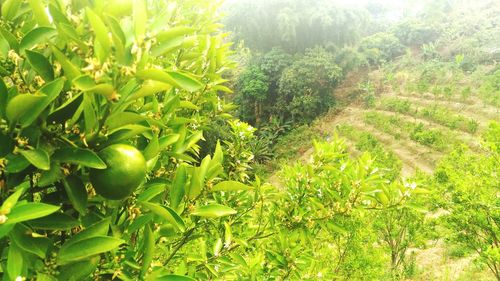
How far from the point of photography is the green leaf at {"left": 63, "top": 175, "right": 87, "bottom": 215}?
88cm

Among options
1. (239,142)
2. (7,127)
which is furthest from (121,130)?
(239,142)

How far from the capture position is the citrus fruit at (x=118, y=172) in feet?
2.88

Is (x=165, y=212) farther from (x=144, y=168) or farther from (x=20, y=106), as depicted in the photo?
(x=20, y=106)

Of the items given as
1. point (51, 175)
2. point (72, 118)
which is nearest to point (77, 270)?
point (51, 175)

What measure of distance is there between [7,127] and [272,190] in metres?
1.30

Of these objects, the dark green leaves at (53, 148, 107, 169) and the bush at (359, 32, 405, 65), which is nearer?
the dark green leaves at (53, 148, 107, 169)

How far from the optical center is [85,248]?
83 centimetres

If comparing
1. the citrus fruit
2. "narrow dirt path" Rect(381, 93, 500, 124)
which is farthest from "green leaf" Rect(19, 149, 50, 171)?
"narrow dirt path" Rect(381, 93, 500, 124)

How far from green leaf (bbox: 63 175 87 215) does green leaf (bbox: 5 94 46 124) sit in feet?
0.57

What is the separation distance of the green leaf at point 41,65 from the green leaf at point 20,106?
10cm

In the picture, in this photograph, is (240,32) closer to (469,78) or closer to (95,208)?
(469,78)

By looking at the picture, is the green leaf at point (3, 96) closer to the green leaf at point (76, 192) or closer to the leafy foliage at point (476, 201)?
the green leaf at point (76, 192)

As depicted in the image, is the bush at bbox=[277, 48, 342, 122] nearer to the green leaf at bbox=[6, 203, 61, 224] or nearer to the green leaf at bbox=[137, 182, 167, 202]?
the green leaf at bbox=[137, 182, 167, 202]

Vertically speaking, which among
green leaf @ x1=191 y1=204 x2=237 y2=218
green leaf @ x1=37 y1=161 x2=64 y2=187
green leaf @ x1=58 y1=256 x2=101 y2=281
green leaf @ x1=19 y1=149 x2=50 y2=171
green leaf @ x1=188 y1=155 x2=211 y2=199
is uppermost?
green leaf @ x1=19 y1=149 x2=50 y2=171
